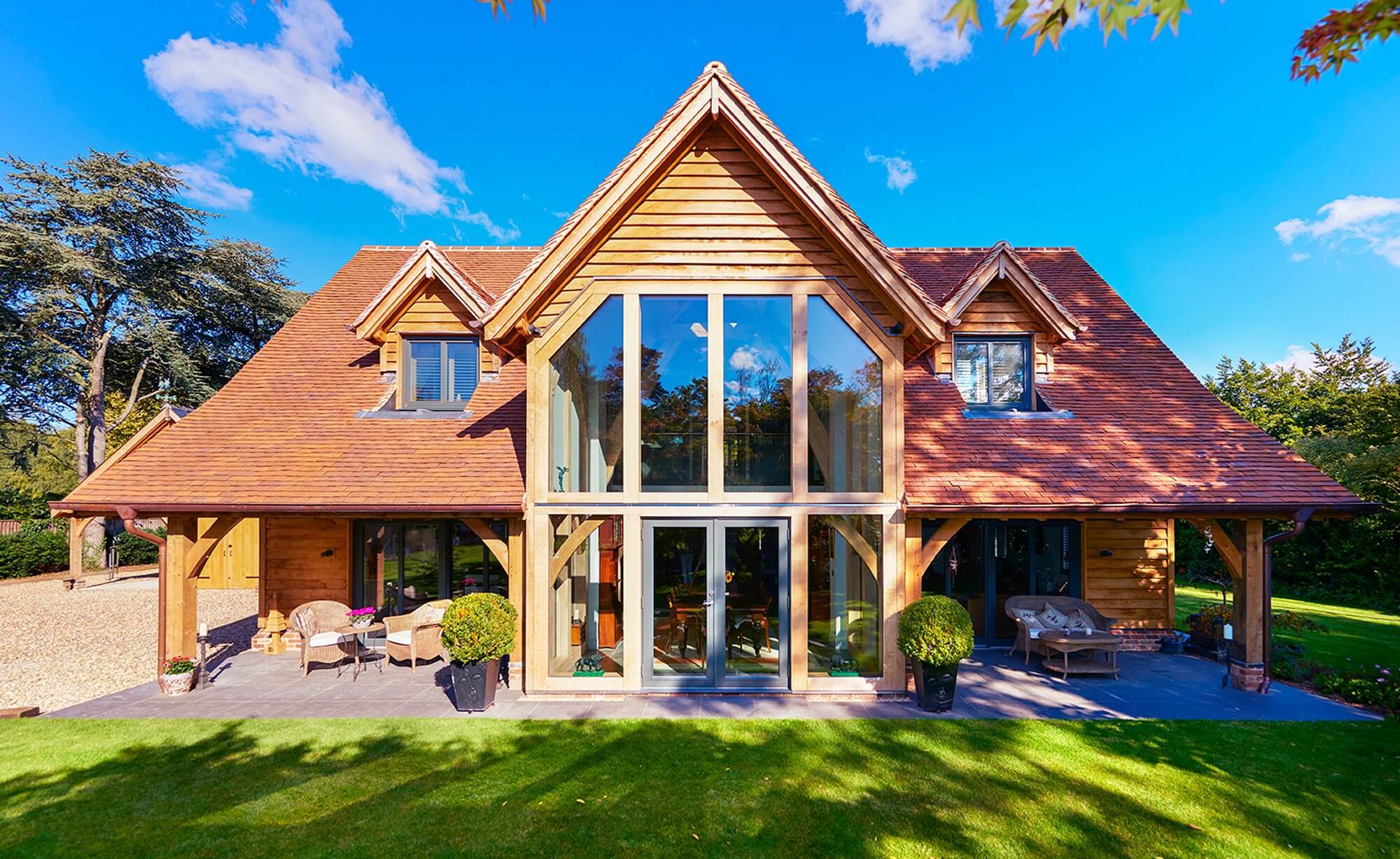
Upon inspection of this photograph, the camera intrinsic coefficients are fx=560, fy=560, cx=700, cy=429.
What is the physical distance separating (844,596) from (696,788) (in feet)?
11.4

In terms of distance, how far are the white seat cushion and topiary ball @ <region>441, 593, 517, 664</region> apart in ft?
9.27

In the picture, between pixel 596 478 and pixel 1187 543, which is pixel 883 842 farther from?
pixel 1187 543

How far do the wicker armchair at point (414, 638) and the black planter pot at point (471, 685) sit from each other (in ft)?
5.92

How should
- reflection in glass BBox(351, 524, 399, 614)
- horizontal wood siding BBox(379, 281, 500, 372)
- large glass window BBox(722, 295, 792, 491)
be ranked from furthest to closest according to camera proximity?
1. reflection in glass BBox(351, 524, 399, 614)
2. horizontal wood siding BBox(379, 281, 500, 372)
3. large glass window BBox(722, 295, 792, 491)

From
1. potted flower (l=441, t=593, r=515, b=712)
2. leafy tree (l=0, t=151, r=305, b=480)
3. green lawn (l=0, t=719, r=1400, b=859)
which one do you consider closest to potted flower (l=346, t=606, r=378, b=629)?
green lawn (l=0, t=719, r=1400, b=859)

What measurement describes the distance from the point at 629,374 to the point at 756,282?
2.24 meters

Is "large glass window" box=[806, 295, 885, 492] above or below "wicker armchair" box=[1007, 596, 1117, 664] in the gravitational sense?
above

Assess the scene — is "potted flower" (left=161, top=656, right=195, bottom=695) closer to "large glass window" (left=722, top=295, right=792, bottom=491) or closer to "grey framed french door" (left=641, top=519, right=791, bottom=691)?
"grey framed french door" (left=641, top=519, right=791, bottom=691)

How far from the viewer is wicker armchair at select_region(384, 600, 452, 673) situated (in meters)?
8.99

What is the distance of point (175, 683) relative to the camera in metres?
8.01

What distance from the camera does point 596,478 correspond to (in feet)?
26.3

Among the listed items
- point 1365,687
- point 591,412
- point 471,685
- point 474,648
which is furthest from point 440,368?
point 1365,687

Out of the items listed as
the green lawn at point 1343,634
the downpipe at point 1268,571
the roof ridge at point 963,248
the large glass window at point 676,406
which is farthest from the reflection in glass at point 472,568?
the green lawn at point 1343,634

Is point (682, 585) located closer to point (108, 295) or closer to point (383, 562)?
point (383, 562)
